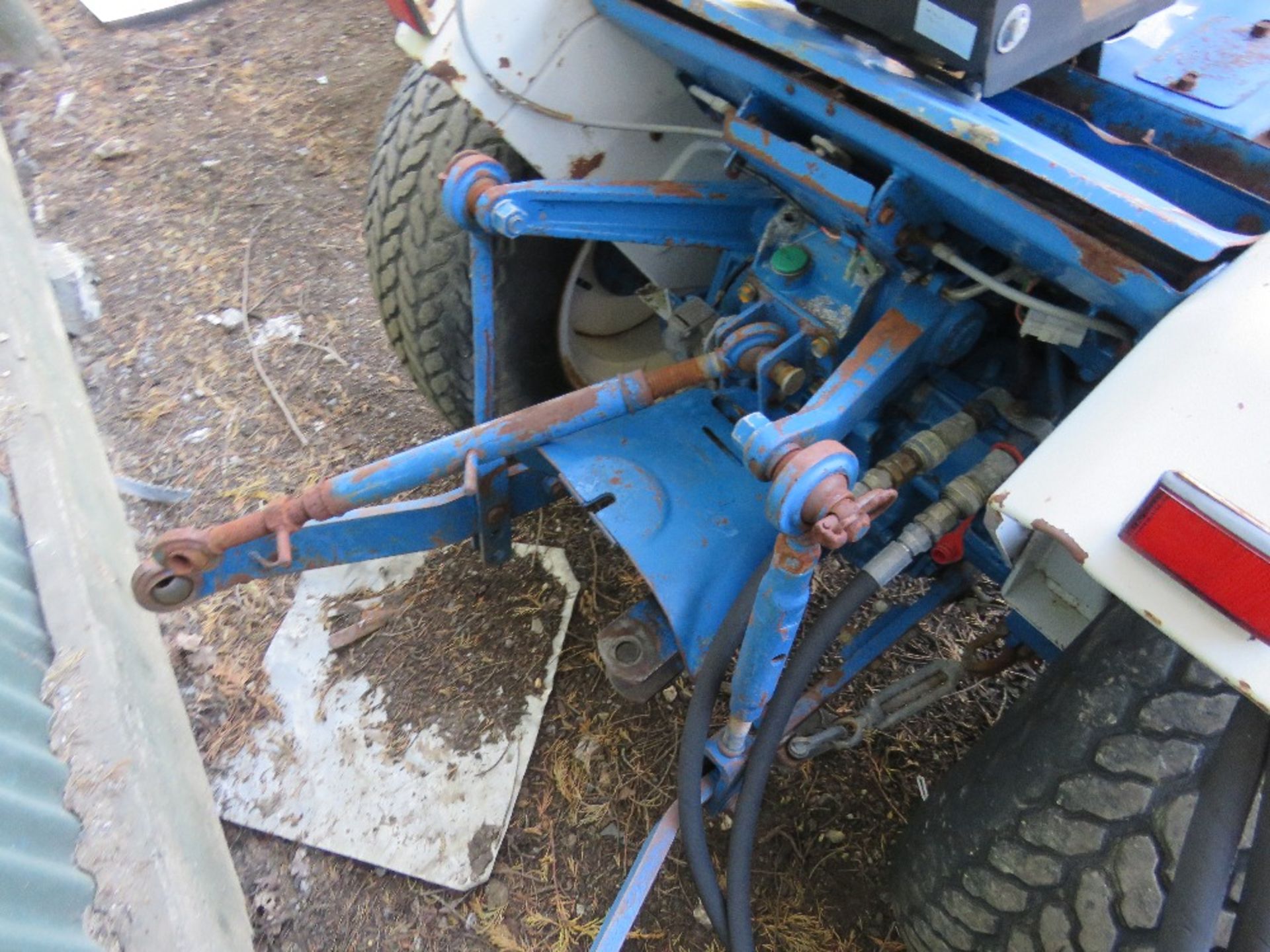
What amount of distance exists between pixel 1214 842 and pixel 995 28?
96 cm

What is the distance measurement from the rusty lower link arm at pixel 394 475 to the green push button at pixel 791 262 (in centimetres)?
21

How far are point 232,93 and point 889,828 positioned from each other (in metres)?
4.23

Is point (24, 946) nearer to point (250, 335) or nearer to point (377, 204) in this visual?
point (377, 204)

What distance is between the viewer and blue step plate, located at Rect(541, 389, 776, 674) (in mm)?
1519

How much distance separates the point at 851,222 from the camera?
4.73 ft

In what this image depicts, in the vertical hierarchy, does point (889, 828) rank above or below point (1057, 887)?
below

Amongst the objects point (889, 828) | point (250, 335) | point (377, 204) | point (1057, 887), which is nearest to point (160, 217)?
point (250, 335)

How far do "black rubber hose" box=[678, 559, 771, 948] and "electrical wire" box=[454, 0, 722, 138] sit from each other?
3.02ft

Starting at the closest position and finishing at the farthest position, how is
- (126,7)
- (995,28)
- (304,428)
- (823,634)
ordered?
(995,28) → (823,634) → (304,428) → (126,7)

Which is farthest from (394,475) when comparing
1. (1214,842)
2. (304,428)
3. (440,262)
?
(304,428)

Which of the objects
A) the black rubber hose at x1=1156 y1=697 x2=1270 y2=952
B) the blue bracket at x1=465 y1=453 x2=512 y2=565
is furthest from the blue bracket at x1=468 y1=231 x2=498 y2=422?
the black rubber hose at x1=1156 y1=697 x2=1270 y2=952

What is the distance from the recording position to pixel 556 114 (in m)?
1.71

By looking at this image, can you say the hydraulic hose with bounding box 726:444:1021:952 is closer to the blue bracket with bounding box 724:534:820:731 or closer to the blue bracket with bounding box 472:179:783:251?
the blue bracket with bounding box 724:534:820:731

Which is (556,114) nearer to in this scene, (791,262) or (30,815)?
(791,262)
